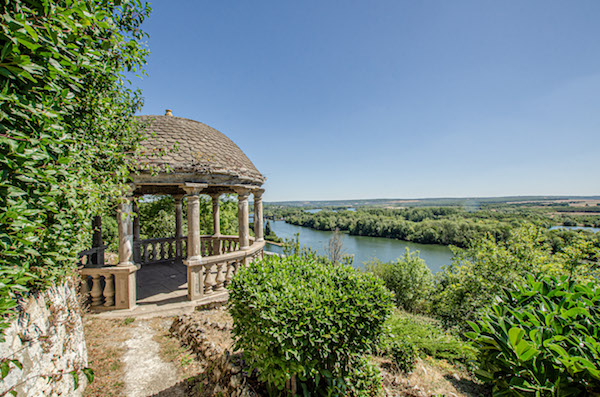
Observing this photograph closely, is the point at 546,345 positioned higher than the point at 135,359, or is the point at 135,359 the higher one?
the point at 546,345

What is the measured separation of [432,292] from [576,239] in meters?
9.60

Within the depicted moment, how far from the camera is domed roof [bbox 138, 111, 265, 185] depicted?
6336 millimetres

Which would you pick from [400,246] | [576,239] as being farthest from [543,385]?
[400,246]

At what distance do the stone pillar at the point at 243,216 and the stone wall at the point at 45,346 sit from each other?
14.1ft

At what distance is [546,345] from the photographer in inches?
85.0

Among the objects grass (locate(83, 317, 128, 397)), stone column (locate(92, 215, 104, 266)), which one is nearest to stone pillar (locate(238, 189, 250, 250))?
grass (locate(83, 317, 128, 397))

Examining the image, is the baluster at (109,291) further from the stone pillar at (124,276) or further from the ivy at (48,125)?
the ivy at (48,125)

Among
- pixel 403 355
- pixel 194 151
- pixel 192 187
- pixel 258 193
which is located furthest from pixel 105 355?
pixel 258 193

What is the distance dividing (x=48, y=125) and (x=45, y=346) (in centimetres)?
258

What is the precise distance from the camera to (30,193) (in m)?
2.40

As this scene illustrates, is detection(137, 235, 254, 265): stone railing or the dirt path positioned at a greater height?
detection(137, 235, 254, 265): stone railing

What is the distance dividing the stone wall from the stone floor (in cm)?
228

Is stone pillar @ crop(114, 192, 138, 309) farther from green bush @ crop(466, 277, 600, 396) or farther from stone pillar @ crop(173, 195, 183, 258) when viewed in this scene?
green bush @ crop(466, 277, 600, 396)

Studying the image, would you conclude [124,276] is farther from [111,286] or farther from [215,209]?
[215,209]
